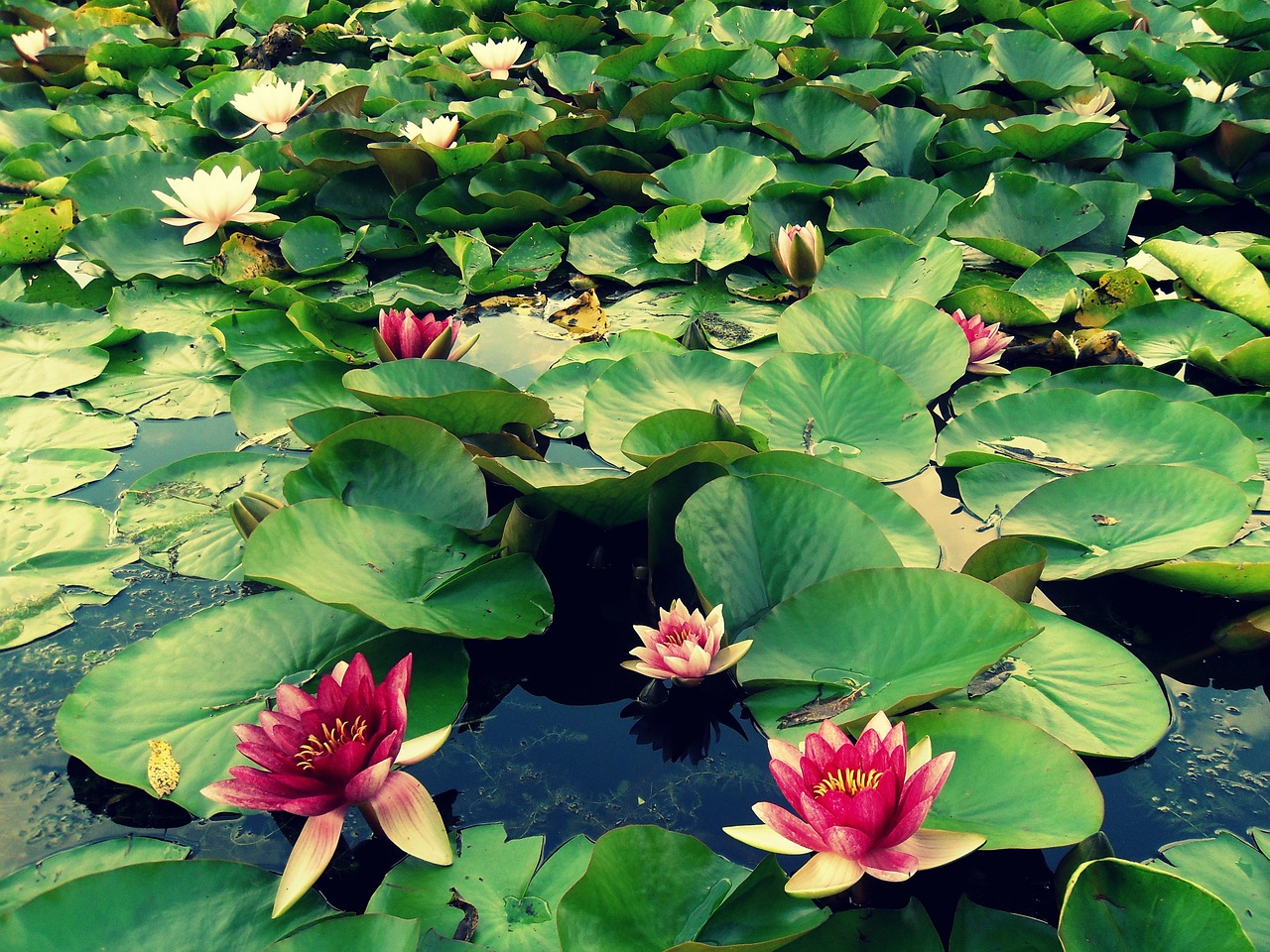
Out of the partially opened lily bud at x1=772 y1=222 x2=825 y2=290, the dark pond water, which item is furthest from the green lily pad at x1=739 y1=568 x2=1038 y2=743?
the partially opened lily bud at x1=772 y1=222 x2=825 y2=290

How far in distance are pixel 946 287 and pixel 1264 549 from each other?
119 centimetres

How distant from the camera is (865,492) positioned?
194cm

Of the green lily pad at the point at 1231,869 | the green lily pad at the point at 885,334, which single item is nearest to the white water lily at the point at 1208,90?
the green lily pad at the point at 885,334

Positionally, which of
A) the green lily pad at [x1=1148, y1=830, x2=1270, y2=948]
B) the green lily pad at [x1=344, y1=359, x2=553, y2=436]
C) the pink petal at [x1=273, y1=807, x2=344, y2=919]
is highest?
the green lily pad at [x1=344, y1=359, x2=553, y2=436]

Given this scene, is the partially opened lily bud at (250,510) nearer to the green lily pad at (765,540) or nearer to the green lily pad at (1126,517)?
the green lily pad at (765,540)

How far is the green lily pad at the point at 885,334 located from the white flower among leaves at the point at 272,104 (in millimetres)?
2585

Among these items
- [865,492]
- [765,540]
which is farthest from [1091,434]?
[765,540]

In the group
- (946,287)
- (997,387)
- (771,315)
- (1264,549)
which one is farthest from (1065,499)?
(771,315)

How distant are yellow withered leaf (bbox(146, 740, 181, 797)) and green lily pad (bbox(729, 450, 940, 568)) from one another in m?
1.13

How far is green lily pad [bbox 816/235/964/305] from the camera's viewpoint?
2.81m

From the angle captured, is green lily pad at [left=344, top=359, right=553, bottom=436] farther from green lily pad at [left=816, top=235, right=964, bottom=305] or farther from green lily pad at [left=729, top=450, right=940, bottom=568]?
green lily pad at [left=816, top=235, right=964, bottom=305]

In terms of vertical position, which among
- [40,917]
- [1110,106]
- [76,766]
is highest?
A: [1110,106]

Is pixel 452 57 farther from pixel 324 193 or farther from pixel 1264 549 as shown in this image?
pixel 1264 549

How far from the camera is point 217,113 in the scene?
4105mm
